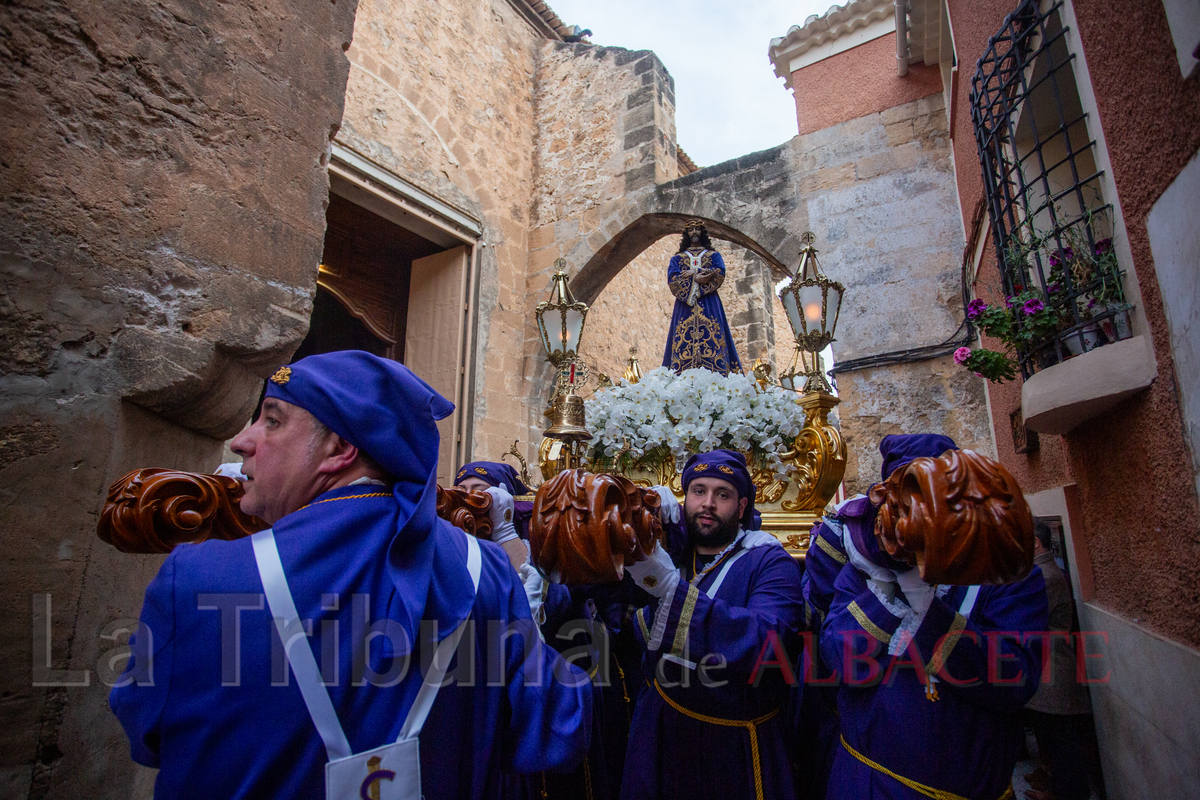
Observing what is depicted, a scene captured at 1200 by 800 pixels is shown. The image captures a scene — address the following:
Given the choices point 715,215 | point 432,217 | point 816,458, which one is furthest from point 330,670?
point 715,215

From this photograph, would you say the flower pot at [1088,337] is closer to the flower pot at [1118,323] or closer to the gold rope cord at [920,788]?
the flower pot at [1118,323]

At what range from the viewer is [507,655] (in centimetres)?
124

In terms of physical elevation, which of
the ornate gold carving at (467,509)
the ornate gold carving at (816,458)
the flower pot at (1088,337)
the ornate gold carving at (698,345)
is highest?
the ornate gold carving at (698,345)

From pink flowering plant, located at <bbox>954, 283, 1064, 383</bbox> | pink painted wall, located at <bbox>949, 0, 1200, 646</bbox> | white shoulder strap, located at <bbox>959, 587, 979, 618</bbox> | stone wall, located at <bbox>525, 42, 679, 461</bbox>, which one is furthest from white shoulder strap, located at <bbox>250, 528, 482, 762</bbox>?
stone wall, located at <bbox>525, 42, 679, 461</bbox>

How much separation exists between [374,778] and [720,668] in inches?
39.9

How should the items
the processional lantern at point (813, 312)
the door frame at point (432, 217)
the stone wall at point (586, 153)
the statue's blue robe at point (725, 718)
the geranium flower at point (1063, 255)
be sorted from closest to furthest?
the statue's blue robe at point (725, 718) → the geranium flower at point (1063, 255) → the processional lantern at point (813, 312) → the door frame at point (432, 217) → the stone wall at point (586, 153)

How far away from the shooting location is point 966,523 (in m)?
1.04

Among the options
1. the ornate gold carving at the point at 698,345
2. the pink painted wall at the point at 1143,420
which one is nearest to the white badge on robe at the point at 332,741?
the pink painted wall at the point at 1143,420

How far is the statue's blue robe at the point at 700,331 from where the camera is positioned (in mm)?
3971

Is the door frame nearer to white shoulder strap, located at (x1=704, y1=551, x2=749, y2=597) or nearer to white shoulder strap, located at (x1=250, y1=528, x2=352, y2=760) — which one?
white shoulder strap, located at (x1=704, y1=551, x2=749, y2=597)

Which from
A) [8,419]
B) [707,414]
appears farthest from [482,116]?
[8,419]

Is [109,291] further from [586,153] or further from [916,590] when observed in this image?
[586,153]

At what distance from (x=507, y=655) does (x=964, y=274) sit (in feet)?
17.7

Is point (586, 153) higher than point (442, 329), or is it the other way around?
point (586, 153)
